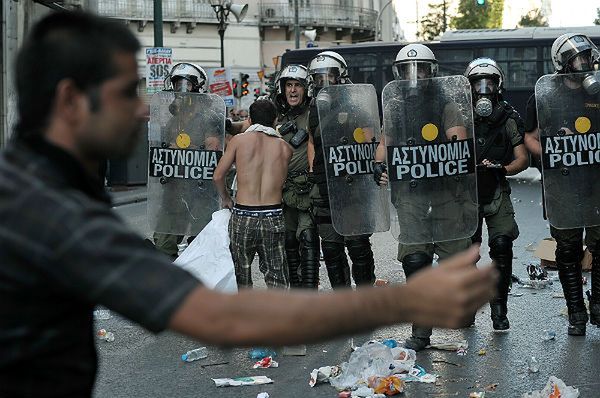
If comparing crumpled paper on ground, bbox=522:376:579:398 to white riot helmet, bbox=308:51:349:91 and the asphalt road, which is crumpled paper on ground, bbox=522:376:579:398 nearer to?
the asphalt road

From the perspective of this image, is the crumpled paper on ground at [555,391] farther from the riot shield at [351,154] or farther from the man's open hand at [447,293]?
the man's open hand at [447,293]

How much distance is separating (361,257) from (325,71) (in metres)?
1.36

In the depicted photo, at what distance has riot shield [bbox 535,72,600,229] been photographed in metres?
7.26

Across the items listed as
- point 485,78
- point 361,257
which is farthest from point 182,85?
point 485,78

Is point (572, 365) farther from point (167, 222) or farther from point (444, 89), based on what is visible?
point (167, 222)

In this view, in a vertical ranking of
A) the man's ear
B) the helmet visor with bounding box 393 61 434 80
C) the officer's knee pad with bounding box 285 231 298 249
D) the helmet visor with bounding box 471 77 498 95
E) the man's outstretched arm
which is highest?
the helmet visor with bounding box 393 61 434 80

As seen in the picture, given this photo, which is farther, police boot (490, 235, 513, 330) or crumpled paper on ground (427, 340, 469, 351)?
police boot (490, 235, 513, 330)

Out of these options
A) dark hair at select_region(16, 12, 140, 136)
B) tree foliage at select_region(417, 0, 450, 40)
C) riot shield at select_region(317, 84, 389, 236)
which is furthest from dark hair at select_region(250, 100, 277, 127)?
tree foliage at select_region(417, 0, 450, 40)

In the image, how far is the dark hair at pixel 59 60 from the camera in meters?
1.82

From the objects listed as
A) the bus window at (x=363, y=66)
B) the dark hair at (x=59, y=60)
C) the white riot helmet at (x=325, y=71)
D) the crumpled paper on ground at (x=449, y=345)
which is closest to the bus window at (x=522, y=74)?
the bus window at (x=363, y=66)

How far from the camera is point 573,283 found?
7.33 m

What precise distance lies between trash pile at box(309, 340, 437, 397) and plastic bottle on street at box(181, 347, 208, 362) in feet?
2.97

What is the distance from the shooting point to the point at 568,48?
7.27m

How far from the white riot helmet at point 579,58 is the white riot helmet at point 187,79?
2712mm
